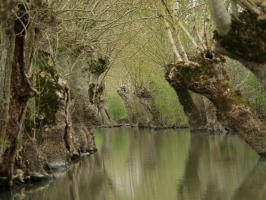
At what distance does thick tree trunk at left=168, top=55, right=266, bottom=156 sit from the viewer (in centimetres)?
1373

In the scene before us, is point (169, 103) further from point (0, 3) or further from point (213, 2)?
point (0, 3)

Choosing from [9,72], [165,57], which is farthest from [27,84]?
[165,57]

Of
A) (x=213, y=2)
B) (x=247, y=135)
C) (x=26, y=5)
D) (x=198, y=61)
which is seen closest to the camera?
(x=26, y=5)

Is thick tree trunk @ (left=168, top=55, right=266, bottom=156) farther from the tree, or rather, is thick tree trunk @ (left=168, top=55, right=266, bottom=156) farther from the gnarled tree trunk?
the tree

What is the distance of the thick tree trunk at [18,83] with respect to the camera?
369 inches

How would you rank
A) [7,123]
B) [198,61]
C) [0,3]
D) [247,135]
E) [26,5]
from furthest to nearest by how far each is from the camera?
[198,61] → [247,135] → [7,123] → [26,5] → [0,3]

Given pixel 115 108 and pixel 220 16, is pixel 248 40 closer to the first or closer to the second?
pixel 220 16

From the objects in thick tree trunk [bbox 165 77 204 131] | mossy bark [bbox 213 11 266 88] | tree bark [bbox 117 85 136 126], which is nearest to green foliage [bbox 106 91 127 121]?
tree bark [bbox 117 85 136 126]

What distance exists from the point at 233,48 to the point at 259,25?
72cm

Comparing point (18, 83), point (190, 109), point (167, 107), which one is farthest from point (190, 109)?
point (18, 83)

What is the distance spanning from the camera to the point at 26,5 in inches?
358

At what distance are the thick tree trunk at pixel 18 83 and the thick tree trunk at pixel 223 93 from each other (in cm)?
583

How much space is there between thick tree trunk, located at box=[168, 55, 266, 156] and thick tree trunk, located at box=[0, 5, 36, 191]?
229 inches

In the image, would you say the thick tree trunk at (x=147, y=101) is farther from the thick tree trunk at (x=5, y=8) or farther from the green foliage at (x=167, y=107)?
the thick tree trunk at (x=5, y=8)
